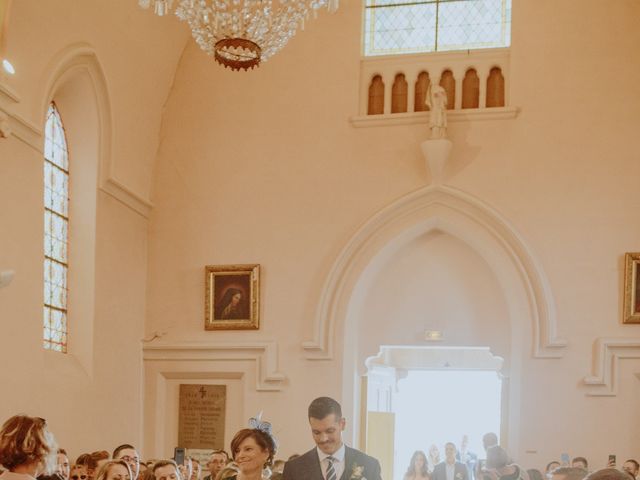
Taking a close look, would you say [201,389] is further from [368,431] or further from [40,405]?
[40,405]

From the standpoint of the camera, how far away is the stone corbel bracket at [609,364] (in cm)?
1333

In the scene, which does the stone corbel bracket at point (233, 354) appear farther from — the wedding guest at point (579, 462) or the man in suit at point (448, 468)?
the wedding guest at point (579, 462)

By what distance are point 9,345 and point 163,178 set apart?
5136 mm

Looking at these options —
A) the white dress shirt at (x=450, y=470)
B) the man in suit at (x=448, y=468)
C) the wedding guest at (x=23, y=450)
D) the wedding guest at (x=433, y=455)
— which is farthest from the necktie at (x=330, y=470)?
the wedding guest at (x=433, y=455)

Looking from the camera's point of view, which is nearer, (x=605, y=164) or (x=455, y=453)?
(x=605, y=164)

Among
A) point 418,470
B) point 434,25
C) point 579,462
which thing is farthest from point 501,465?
point 434,25

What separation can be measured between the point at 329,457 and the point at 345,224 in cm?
936

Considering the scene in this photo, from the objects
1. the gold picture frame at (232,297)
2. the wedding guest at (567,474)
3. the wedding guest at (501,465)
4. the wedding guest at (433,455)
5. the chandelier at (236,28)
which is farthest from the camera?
the wedding guest at (433,455)

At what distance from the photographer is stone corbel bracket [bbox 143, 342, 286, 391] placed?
14414 mm

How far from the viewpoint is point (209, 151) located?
15328 millimetres

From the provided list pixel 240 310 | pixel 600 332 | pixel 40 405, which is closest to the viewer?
pixel 40 405

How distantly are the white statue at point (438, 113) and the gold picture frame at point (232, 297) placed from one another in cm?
342

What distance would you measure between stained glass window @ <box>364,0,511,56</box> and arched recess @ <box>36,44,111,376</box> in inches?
173

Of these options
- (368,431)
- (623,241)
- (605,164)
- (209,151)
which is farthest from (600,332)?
(209,151)
